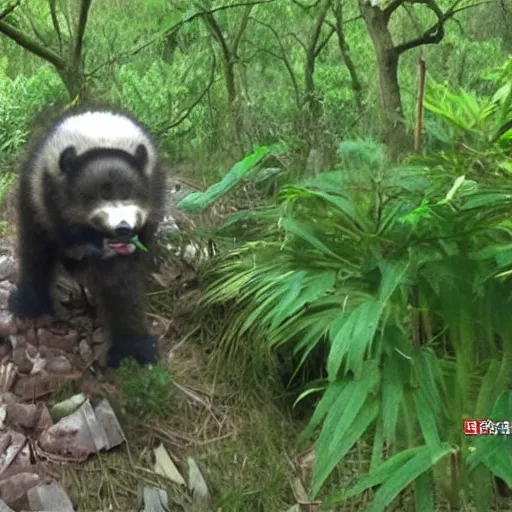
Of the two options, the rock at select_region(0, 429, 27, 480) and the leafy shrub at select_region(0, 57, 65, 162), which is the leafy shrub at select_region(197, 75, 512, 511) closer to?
the rock at select_region(0, 429, 27, 480)

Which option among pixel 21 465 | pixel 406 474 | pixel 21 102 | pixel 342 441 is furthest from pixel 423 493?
pixel 21 102

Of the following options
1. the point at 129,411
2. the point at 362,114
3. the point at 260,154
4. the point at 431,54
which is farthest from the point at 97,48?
the point at 129,411

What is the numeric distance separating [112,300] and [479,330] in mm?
1479

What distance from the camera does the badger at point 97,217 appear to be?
125 inches

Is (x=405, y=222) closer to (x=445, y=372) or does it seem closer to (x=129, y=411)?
(x=445, y=372)

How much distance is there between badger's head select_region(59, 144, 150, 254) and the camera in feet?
10.2

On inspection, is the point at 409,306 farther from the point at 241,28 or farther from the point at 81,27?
the point at 241,28

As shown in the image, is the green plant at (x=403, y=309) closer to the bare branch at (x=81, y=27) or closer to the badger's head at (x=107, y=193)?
the badger's head at (x=107, y=193)

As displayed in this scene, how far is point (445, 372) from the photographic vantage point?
8.01 feet

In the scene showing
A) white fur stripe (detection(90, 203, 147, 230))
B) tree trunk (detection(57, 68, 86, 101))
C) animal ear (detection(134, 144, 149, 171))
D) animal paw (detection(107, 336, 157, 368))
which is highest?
tree trunk (detection(57, 68, 86, 101))

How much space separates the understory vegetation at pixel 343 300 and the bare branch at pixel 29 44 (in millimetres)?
15

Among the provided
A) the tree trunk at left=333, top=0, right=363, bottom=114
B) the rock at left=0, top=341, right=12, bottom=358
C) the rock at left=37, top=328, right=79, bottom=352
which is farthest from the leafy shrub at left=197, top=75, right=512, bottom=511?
the tree trunk at left=333, top=0, right=363, bottom=114

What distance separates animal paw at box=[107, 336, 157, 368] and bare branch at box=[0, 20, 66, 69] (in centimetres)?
199

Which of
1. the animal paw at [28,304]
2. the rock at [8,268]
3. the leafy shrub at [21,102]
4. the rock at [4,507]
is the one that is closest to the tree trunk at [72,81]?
the leafy shrub at [21,102]
